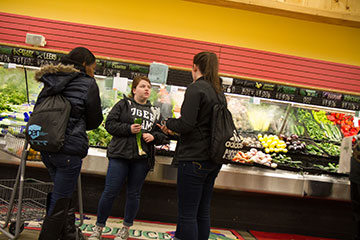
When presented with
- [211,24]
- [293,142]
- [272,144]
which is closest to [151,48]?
[211,24]

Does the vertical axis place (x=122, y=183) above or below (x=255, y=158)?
below

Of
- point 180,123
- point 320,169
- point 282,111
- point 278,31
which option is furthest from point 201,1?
point 180,123

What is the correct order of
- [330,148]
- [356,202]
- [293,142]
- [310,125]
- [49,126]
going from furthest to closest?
[310,125] < [330,148] < [293,142] < [356,202] < [49,126]

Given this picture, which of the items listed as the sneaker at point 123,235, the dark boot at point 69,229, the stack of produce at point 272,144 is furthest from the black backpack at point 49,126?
the stack of produce at point 272,144

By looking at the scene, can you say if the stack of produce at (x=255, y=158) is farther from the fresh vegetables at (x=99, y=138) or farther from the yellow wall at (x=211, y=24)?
the yellow wall at (x=211, y=24)

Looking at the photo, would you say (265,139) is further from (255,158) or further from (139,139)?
(139,139)

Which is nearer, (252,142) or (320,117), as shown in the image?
(252,142)

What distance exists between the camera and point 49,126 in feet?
7.48

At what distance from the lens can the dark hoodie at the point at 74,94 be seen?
237cm

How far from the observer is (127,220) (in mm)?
3000

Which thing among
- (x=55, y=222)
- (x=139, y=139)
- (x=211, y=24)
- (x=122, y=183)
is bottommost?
(x=55, y=222)

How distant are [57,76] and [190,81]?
2328 millimetres

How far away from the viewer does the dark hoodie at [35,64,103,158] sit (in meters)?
2.37

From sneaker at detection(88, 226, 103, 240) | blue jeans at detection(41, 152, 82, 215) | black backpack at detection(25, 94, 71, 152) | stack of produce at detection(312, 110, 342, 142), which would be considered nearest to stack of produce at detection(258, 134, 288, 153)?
stack of produce at detection(312, 110, 342, 142)
